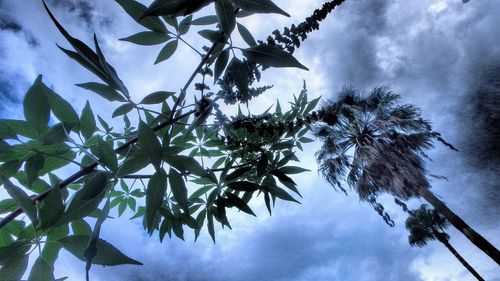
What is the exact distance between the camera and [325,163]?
15898 mm

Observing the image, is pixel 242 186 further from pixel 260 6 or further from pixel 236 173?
pixel 260 6

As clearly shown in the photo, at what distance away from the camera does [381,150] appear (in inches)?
551

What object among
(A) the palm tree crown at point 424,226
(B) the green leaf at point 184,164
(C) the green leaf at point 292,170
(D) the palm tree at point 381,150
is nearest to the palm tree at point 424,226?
(A) the palm tree crown at point 424,226

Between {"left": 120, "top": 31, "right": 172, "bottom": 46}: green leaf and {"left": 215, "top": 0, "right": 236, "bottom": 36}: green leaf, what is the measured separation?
0.51 meters

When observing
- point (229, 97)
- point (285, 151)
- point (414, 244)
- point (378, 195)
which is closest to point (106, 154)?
point (229, 97)

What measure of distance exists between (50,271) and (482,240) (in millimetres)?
15819

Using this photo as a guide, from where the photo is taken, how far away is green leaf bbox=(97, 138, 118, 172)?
111cm

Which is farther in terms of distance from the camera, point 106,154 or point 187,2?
Answer: point 106,154

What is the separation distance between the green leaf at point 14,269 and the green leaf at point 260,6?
3.77 ft

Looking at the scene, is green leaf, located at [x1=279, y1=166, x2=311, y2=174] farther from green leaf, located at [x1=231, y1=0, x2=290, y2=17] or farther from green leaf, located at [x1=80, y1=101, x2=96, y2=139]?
green leaf, located at [x1=231, y1=0, x2=290, y2=17]

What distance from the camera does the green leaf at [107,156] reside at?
1.11 m

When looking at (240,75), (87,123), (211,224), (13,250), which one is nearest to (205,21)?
(240,75)

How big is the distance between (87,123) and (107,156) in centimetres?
49

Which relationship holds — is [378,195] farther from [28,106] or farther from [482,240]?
[28,106]
